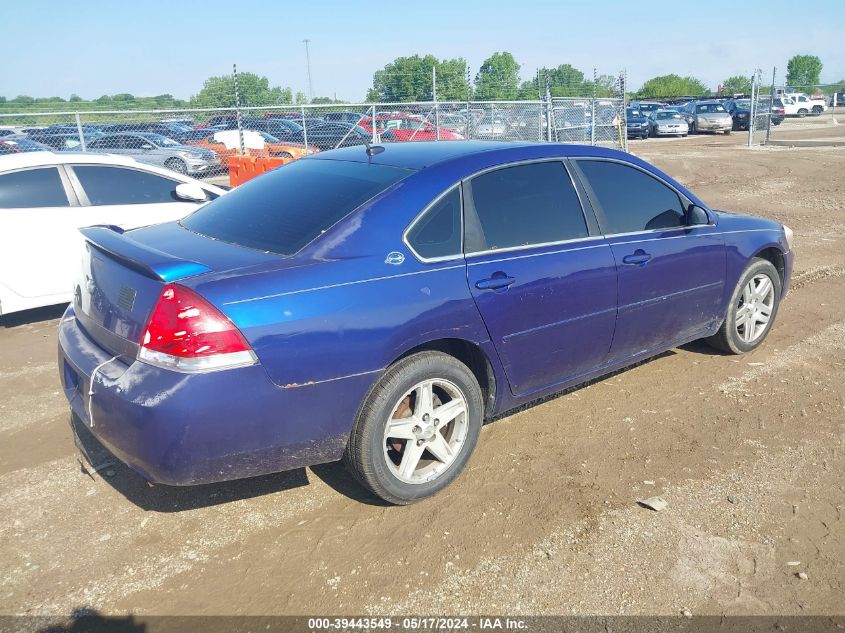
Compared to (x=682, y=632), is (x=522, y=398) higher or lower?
higher

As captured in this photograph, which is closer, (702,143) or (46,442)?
(46,442)

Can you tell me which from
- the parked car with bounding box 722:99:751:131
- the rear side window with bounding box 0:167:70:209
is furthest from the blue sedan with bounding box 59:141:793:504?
the parked car with bounding box 722:99:751:131

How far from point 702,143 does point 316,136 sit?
19.2m

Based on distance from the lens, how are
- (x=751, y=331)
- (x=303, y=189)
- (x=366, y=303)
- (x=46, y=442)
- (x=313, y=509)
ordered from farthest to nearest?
(x=751, y=331) → (x=46, y=442) → (x=303, y=189) → (x=313, y=509) → (x=366, y=303)

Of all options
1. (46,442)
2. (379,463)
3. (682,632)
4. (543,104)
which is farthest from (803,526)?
(543,104)

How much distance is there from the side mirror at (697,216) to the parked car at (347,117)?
39.2ft

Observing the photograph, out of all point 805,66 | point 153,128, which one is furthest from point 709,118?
point 805,66

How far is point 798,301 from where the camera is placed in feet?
22.5

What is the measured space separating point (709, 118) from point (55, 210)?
33840 millimetres

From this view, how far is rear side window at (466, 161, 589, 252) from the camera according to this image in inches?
148

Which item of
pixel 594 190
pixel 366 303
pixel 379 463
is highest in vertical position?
pixel 594 190

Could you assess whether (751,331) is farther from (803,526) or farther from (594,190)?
(803,526)

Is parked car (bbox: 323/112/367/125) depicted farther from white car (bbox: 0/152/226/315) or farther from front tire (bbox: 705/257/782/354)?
front tire (bbox: 705/257/782/354)

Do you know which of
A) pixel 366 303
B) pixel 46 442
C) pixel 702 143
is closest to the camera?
pixel 366 303
